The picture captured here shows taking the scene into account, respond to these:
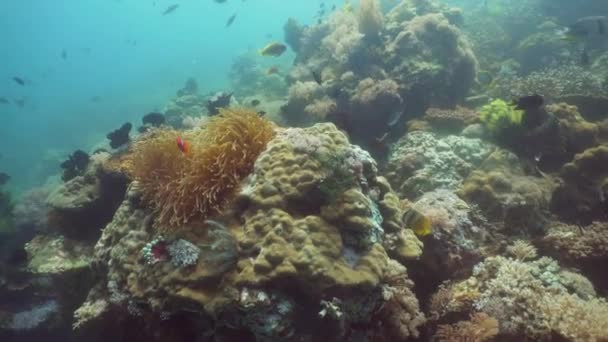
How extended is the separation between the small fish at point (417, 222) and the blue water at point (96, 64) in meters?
17.7

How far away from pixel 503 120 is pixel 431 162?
6.12 ft

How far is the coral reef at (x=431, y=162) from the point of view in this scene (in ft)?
23.3

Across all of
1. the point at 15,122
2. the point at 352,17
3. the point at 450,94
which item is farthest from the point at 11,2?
the point at 450,94

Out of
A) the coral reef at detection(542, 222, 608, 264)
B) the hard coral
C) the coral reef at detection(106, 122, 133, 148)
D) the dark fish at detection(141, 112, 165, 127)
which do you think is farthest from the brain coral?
the dark fish at detection(141, 112, 165, 127)

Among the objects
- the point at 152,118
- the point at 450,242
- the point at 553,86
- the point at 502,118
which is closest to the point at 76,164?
the point at 152,118

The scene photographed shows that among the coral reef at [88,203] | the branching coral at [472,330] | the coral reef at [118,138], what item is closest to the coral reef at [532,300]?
the branching coral at [472,330]

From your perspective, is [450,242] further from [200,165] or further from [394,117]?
[394,117]

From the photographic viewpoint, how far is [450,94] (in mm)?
10883

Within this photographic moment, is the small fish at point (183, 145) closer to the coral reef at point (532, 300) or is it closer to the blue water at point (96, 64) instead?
the coral reef at point (532, 300)

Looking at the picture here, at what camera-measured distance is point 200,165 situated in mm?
4465

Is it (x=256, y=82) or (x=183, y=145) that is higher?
(x=183, y=145)

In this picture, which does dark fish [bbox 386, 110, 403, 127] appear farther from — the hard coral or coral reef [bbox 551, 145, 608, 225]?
the hard coral

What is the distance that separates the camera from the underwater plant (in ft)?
25.5

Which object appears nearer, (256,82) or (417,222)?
(417,222)
